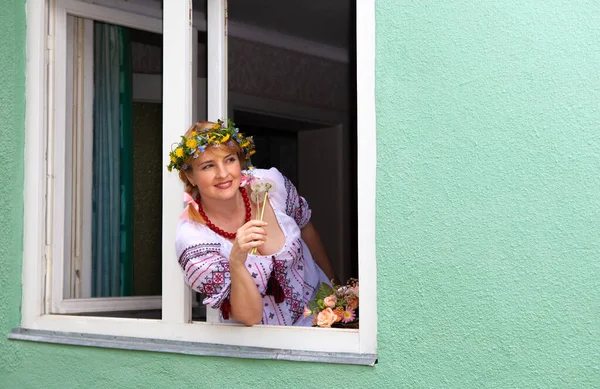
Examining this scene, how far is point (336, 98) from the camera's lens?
24.8 ft

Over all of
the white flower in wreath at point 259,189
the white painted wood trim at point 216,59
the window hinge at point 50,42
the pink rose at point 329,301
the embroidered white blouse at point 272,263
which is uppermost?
the window hinge at point 50,42

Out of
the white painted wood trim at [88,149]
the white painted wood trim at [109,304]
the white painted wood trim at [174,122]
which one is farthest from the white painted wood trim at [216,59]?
the white painted wood trim at [109,304]

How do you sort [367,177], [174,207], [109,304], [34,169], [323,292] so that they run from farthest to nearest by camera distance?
[109,304] → [34,169] → [174,207] → [323,292] → [367,177]

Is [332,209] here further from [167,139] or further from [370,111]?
[370,111]

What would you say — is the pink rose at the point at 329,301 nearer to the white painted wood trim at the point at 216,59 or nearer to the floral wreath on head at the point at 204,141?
the floral wreath on head at the point at 204,141

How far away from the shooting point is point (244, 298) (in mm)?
3217

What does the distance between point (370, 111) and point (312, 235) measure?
1113 mm

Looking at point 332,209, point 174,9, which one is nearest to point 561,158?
point 174,9

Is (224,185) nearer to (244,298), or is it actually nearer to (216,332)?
(244,298)

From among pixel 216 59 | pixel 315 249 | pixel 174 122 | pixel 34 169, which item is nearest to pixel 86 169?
pixel 34 169

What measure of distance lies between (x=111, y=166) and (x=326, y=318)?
5.82ft

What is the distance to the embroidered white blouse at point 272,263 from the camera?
3.29 metres

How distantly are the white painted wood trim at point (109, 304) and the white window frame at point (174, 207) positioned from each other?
0.36 feet

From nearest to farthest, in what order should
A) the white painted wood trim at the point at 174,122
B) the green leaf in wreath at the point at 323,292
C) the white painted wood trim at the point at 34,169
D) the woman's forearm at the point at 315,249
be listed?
the green leaf in wreath at the point at 323,292 < the white painted wood trim at the point at 174,122 < the woman's forearm at the point at 315,249 < the white painted wood trim at the point at 34,169
